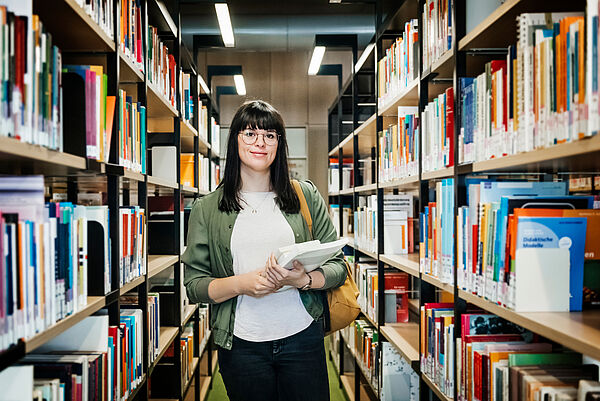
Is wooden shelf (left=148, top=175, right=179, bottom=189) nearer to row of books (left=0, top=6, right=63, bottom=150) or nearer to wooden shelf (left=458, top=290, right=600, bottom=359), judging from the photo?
row of books (left=0, top=6, right=63, bottom=150)

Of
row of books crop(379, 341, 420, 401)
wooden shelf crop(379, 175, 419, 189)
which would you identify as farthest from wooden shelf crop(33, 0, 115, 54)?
row of books crop(379, 341, 420, 401)

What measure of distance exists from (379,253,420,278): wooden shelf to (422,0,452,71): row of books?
940 millimetres

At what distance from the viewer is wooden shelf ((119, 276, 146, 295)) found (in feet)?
6.56

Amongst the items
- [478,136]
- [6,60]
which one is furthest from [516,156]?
[6,60]

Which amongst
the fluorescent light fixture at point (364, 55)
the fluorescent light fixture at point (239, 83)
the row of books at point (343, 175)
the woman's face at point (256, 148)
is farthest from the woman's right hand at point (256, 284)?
the fluorescent light fixture at point (239, 83)

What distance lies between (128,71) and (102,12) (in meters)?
0.42

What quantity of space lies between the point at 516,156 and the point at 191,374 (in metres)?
3.19

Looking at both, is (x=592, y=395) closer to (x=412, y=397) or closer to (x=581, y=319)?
(x=581, y=319)

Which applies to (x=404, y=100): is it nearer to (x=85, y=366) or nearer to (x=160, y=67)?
(x=160, y=67)

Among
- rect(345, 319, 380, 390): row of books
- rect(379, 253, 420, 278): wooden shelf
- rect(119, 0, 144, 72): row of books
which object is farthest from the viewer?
rect(345, 319, 380, 390): row of books

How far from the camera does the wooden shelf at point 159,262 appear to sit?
8.57 ft

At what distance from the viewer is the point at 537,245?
1.42m

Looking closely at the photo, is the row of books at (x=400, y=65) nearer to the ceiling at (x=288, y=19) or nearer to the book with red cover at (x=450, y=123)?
the book with red cover at (x=450, y=123)

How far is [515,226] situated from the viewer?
1.44 metres
